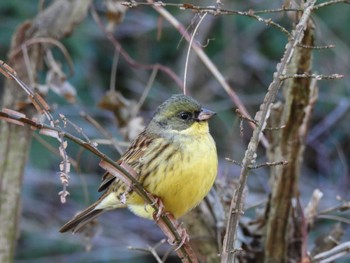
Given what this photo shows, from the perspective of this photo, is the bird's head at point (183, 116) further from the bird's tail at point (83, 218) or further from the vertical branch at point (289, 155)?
the bird's tail at point (83, 218)

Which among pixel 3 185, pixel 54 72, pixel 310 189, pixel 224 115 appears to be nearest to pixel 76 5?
pixel 54 72

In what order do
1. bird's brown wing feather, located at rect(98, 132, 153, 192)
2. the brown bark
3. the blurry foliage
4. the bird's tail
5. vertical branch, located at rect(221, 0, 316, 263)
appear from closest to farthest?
1. vertical branch, located at rect(221, 0, 316, 263)
2. bird's brown wing feather, located at rect(98, 132, 153, 192)
3. the bird's tail
4. the brown bark
5. the blurry foliage

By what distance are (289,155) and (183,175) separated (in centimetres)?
47

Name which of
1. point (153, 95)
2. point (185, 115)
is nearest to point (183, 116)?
point (185, 115)

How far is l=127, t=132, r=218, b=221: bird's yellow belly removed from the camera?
9.51ft

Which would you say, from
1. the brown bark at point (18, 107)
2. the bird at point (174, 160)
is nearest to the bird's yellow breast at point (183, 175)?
the bird at point (174, 160)

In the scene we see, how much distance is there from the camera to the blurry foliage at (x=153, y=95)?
574 cm

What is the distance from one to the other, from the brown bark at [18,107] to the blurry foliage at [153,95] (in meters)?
1.73

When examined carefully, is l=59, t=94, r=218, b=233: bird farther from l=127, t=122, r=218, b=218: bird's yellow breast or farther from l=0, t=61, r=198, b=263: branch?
l=0, t=61, r=198, b=263: branch

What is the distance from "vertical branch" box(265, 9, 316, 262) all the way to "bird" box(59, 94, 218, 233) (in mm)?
292

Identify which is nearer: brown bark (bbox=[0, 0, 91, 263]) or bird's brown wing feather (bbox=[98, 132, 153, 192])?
bird's brown wing feather (bbox=[98, 132, 153, 192])

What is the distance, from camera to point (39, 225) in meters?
5.95

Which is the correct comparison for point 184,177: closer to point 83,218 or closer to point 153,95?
point 83,218

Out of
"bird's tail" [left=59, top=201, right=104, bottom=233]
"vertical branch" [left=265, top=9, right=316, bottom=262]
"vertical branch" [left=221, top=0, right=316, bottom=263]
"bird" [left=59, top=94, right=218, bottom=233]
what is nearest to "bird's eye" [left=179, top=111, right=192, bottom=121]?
"bird" [left=59, top=94, right=218, bottom=233]
